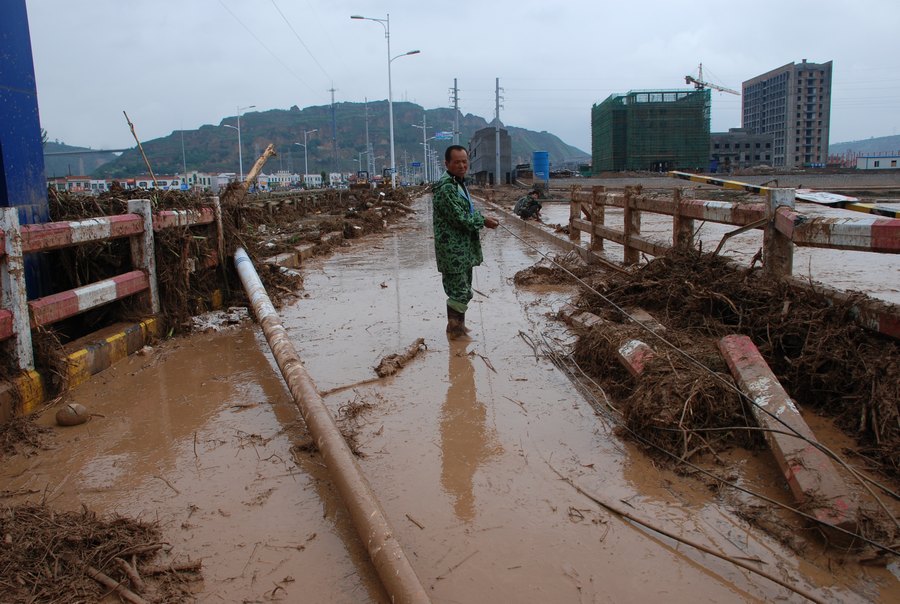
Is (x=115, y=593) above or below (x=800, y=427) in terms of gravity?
below

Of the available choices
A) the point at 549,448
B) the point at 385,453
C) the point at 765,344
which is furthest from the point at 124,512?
the point at 765,344

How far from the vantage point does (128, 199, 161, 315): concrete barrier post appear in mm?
5273

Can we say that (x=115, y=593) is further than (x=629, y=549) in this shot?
No

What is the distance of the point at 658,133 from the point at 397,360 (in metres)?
69.9

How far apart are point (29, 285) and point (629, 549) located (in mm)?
4227

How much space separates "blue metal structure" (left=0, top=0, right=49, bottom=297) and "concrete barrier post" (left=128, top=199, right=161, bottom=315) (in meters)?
0.65

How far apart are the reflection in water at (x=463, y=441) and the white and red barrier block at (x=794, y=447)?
1.25m

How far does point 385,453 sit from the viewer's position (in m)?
3.27

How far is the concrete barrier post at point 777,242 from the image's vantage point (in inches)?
180

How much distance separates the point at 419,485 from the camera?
2928 mm

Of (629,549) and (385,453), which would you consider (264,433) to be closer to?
(385,453)

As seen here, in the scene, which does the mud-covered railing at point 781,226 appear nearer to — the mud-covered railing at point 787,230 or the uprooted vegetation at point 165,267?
the mud-covered railing at point 787,230

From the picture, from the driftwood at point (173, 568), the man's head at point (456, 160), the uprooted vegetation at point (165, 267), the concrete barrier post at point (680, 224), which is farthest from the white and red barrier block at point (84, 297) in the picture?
the concrete barrier post at point (680, 224)

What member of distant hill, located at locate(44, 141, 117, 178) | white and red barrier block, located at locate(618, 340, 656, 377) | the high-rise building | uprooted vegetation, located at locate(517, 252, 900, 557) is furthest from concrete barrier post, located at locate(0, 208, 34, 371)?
the high-rise building
